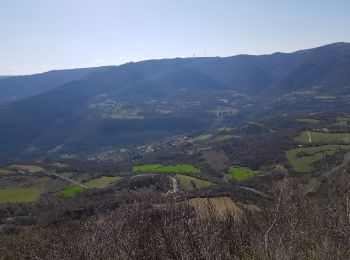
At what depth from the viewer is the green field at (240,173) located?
64.8 metres

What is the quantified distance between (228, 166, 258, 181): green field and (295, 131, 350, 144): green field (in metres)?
14.4

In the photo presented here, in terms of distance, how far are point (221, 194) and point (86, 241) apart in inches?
1417

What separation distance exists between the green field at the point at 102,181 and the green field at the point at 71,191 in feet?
7.31

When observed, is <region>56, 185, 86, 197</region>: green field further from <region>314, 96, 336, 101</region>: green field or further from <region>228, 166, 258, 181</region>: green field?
<region>314, 96, 336, 101</region>: green field

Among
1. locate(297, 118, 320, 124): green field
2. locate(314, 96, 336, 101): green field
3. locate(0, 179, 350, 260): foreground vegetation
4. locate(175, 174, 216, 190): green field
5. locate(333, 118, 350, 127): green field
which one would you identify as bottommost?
locate(314, 96, 336, 101): green field

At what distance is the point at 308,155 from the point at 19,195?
39.0 metres

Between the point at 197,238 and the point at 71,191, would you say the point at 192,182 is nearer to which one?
the point at 71,191

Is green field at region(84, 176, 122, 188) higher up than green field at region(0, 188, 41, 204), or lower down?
lower down

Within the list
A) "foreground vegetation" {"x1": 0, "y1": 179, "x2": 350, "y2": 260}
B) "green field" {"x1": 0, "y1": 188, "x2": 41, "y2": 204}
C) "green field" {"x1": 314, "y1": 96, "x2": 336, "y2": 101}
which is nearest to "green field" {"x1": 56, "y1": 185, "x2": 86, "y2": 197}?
"green field" {"x1": 0, "y1": 188, "x2": 41, "y2": 204}

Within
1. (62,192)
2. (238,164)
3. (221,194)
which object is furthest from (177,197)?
(238,164)

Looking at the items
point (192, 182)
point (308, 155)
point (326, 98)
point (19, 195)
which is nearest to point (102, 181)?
point (19, 195)

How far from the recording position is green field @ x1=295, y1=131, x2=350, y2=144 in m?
76.3

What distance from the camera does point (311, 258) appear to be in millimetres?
6613

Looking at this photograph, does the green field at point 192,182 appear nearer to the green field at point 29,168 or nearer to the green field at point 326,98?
the green field at point 29,168
